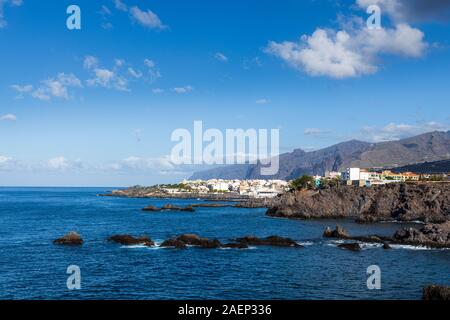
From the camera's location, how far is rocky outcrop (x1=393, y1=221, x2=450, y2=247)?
61.3 meters

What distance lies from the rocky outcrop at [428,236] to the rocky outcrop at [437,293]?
31.5 meters

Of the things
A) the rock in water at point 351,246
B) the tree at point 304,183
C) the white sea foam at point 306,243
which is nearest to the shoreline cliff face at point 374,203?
the tree at point 304,183

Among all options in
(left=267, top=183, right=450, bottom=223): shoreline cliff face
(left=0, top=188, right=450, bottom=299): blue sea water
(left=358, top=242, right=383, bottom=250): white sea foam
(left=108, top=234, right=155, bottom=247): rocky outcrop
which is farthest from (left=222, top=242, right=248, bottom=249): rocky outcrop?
(left=267, top=183, right=450, bottom=223): shoreline cliff face

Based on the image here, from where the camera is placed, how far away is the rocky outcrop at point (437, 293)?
30153mm

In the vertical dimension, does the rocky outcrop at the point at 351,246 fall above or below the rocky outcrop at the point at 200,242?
below

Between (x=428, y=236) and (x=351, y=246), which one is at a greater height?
(x=428, y=236)

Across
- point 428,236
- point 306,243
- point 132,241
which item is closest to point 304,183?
point 428,236

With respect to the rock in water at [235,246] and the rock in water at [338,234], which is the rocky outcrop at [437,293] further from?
the rock in water at [338,234]

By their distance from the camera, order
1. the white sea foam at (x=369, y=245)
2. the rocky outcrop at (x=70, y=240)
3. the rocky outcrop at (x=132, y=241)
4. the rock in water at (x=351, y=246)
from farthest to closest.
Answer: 1. the rocky outcrop at (x=70, y=240)
2. the rocky outcrop at (x=132, y=241)
3. the white sea foam at (x=369, y=245)
4. the rock in water at (x=351, y=246)

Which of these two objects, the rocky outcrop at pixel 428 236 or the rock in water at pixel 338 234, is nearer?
the rocky outcrop at pixel 428 236

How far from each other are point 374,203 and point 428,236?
5590 centimetres

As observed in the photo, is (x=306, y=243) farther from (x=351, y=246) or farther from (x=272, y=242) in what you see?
(x=351, y=246)

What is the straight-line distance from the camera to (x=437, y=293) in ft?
102
